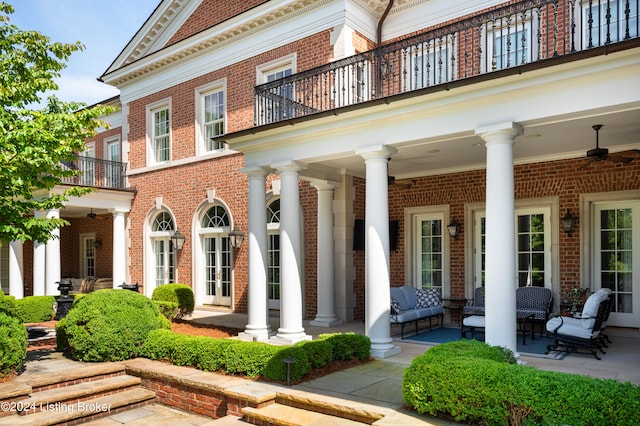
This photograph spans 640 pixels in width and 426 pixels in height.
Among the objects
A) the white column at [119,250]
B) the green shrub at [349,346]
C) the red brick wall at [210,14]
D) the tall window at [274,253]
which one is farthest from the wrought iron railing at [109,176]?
the green shrub at [349,346]

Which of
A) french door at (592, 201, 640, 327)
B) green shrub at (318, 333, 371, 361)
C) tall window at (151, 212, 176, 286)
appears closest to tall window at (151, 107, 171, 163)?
tall window at (151, 212, 176, 286)

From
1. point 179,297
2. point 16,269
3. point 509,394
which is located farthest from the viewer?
point 16,269

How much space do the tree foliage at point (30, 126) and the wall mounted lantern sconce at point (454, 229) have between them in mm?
7421

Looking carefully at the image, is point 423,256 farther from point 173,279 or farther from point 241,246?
point 173,279

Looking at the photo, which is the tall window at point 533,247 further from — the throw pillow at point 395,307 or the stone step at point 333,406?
the stone step at point 333,406

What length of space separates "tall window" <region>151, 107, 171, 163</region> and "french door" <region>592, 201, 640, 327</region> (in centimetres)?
1267

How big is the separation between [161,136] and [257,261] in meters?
8.64

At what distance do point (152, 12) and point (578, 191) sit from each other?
45.4ft

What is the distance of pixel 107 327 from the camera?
8.32 metres

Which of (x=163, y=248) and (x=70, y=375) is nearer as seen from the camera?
(x=70, y=375)

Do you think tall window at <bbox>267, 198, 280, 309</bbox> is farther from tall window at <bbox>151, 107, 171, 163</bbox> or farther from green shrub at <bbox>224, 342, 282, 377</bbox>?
green shrub at <bbox>224, 342, 282, 377</bbox>

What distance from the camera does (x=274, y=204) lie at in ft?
44.1

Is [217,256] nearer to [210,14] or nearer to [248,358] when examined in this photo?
[210,14]

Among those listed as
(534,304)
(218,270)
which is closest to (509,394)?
(534,304)
